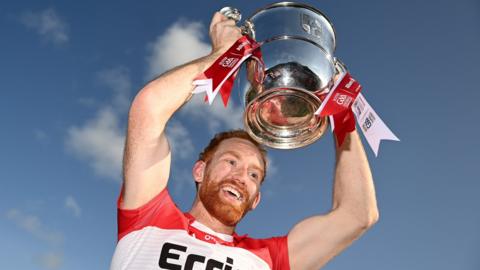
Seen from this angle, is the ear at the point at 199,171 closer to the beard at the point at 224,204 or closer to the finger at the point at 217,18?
the beard at the point at 224,204

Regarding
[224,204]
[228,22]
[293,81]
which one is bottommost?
[224,204]

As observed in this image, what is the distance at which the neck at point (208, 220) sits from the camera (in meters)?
3.72

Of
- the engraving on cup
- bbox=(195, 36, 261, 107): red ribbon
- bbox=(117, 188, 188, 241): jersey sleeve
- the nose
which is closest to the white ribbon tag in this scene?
the engraving on cup

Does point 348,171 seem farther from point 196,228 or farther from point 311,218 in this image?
point 196,228

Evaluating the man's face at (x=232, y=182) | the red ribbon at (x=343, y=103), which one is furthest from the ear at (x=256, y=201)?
the red ribbon at (x=343, y=103)

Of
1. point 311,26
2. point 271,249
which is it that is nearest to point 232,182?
point 271,249

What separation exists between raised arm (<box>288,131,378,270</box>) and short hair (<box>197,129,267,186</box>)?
0.65 meters

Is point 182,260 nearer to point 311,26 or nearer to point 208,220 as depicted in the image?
point 208,220

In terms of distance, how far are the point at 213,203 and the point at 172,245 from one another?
560 millimetres

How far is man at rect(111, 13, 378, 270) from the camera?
3.22 m

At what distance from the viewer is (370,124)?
3.20m

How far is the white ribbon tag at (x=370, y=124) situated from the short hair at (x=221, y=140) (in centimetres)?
122

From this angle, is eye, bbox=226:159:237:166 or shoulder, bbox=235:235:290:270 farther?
eye, bbox=226:159:237:166

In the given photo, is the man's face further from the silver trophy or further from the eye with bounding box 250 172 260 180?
the silver trophy
